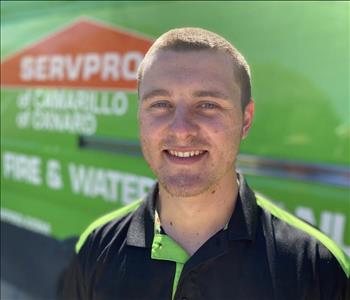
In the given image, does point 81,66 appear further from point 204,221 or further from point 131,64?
point 204,221

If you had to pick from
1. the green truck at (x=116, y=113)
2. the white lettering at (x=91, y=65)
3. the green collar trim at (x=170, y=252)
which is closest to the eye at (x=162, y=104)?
the green collar trim at (x=170, y=252)

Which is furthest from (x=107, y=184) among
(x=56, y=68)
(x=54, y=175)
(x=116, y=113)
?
(x=56, y=68)

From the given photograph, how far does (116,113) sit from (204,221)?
1.19 meters

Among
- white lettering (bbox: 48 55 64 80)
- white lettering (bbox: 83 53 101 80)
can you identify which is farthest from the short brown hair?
white lettering (bbox: 48 55 64 80)

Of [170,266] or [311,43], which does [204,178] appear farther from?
[311,43]

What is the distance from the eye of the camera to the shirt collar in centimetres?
126

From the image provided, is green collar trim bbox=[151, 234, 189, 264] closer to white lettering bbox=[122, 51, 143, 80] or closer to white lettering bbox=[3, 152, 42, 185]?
white lettering bbox=[122, 51, 143, 80]

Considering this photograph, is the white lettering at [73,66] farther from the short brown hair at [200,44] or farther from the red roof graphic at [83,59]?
A: the short brown hair at [200,44]

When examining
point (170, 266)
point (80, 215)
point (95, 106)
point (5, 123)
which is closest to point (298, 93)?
point (170, 266)

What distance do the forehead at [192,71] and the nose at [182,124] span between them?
0.19 feet

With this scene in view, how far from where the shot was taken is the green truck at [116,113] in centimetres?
168

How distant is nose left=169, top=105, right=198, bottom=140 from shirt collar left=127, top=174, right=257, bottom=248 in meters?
0.25

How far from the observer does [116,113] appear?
2.40 m

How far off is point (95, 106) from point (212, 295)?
1490mm
